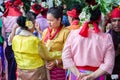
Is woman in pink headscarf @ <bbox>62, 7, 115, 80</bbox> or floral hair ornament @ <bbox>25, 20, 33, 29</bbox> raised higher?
floral hair ornament @ <bbox>25, 20, 33, 29</bbox>

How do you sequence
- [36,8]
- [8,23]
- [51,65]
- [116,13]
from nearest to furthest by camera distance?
1. [116,13]
2. [51,65]
3. [8,23]
4. [36,8]

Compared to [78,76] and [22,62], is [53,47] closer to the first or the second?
[22,62]

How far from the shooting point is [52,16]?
14.5ft

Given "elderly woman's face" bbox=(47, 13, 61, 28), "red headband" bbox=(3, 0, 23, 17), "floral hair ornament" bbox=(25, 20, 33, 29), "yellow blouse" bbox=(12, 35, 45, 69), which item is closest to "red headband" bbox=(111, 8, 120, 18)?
"elderly woman's face" bbox=(47, 13, 61, 28)

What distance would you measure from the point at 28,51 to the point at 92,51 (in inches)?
42.4

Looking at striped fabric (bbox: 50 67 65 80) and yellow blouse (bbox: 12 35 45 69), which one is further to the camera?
striped fabric (bbox: 50 67 65 80)

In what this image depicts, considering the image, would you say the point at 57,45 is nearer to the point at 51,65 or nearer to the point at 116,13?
the point at 51,65

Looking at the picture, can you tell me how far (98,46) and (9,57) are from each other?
2.81 metres

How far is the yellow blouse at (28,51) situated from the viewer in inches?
175

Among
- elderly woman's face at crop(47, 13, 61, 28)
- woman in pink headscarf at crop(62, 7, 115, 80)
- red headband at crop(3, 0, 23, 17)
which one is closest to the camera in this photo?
woman in pink headscarf at crop(62, 7, 115, 80)

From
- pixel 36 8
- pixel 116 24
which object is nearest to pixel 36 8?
pixel 36 8

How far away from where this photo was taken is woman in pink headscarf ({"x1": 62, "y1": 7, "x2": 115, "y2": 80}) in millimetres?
3643

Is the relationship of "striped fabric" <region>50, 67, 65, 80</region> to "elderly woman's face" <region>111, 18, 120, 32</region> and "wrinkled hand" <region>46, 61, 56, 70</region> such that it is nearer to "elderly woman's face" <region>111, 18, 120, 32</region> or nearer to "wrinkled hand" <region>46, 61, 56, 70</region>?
"wrinkled hand" <region>46, 61, 56, 70</region>

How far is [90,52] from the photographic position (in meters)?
3.67
